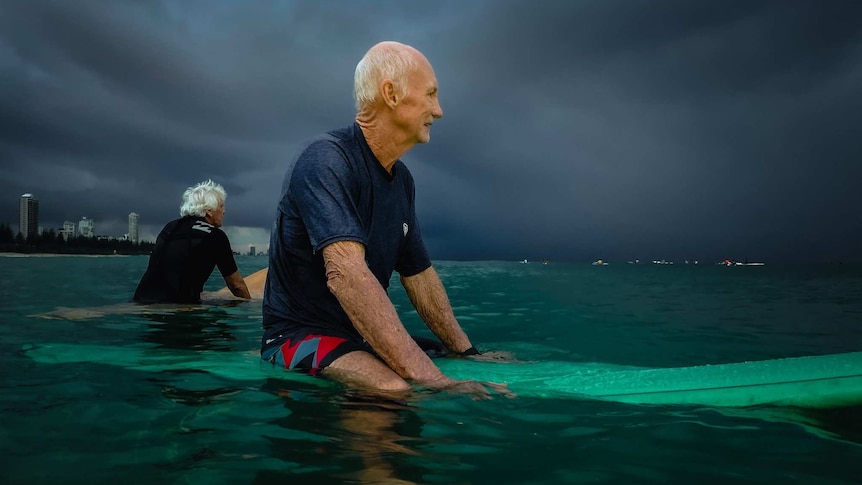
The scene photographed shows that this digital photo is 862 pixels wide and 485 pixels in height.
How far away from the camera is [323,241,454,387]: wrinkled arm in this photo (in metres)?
2.62

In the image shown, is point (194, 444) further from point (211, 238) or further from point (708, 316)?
point (708, 316)

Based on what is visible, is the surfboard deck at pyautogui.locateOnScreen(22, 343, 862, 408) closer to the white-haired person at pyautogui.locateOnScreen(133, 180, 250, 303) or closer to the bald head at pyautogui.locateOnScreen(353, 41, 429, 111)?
the bald head at pyautogui.locateOnScreen(353, 41, 429, 111)

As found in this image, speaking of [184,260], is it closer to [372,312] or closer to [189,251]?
[189,251]

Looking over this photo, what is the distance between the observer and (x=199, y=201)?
277 inches

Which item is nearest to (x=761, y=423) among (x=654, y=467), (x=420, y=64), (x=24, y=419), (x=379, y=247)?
(x=654, y=467)

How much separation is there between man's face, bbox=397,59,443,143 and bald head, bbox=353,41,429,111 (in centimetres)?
3

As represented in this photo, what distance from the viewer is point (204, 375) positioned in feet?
10.8

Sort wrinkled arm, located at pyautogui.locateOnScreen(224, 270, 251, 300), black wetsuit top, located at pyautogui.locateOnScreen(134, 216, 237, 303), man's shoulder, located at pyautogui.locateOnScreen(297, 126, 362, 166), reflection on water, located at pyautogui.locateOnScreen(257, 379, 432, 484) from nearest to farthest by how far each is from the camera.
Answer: reflection on water, located at pyautogui.locateOnScreen(257, 379, 432, 484) → man's shoulder, located at pyautogui.locateOnScreen(297, 126, 362, 166) → black wetsuit top, located at pyautogui.locateOnScreen(134, 216, 237, 303) → wrinkled arm, located at pyautogui.locateOnScreen(224, 270, 251, 300)

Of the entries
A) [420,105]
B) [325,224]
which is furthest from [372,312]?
[420,105]

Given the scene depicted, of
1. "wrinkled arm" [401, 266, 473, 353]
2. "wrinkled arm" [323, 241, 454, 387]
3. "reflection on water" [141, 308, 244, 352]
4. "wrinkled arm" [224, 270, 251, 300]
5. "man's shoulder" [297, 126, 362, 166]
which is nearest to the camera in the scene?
"wrinkled arm" [323, 241, 454, 387]

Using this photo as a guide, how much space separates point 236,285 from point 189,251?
3.59ft

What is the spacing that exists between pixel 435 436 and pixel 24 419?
1.65 meters

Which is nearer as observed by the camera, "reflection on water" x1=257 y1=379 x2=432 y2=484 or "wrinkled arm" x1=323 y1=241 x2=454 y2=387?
"reflection on water" x1=257 y1=379 x2=432 y2=484

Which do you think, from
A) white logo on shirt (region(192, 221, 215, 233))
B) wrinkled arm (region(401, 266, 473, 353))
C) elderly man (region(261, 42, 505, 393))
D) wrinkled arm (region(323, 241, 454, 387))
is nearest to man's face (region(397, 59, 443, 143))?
elderly man (region(261, 42, 505, 393))
